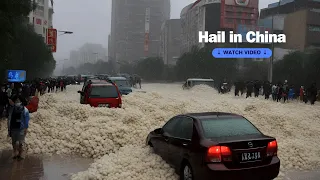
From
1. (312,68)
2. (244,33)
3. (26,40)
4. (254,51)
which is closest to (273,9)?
(244,33)

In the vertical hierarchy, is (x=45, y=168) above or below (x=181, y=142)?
below

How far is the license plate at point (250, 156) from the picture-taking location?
5724mm

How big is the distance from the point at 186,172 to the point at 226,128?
3.39ft

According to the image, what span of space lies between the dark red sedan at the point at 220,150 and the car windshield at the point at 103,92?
840 cm

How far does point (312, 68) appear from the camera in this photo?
48.8 metres

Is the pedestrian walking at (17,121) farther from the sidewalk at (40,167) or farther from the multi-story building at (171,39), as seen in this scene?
the multi-story building at (171,39)

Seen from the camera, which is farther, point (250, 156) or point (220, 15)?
point (220, 15)

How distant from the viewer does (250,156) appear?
579 centimetres

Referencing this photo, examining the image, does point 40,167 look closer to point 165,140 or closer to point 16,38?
point 165,140

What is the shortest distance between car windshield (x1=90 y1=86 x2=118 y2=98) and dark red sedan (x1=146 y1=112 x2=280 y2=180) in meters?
8.40


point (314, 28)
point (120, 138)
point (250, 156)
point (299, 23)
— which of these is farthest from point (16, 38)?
point (299, 23)

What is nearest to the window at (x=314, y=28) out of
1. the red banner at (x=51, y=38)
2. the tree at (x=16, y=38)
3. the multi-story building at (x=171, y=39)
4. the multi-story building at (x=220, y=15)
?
the multi-story building at (x=220, y=15)

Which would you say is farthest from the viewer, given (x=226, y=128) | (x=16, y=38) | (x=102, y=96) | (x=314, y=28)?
(x=314, y=28)

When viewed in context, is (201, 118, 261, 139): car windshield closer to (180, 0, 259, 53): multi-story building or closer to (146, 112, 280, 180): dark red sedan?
(146, 112, 280, 180): dark red sedan
